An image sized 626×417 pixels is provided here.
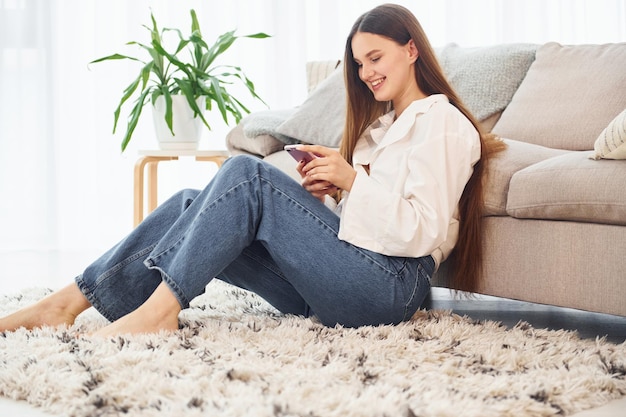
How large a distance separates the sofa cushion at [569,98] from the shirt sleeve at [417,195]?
0.81 meters

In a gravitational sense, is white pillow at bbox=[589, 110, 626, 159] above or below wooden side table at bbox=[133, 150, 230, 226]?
above

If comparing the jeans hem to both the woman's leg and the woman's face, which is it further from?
the woman's face

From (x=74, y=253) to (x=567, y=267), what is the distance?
9.11 ft

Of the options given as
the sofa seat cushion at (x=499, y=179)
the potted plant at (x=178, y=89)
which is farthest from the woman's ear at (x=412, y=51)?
the potted plant at (x=178, y=89)

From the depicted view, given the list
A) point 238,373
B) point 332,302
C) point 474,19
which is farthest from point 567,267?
point 474,19

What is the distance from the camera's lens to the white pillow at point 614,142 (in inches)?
68.2

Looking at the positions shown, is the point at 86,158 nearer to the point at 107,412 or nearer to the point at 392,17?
the point at 392,17

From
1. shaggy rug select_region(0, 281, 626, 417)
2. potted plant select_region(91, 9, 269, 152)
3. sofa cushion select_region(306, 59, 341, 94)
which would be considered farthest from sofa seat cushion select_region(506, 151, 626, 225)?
potted plant select_region(91, 9, 269, 152)

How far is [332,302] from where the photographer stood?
1.75 metres

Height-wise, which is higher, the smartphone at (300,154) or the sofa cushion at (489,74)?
the sofa cushion at (489,74)

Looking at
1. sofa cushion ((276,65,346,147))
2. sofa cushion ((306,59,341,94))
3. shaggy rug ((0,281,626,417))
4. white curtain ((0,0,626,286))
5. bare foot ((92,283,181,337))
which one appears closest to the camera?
shaggy rug ((0,281,626,417))

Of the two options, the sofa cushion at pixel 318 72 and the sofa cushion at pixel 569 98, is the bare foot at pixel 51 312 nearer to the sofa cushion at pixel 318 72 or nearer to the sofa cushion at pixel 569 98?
the sofa cushion at pixel 569 98

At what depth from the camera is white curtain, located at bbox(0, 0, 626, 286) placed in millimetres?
4051

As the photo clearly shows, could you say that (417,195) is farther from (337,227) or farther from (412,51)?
(412,51)
